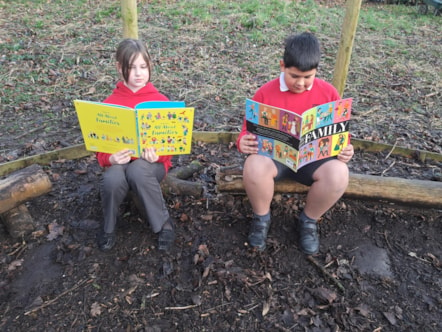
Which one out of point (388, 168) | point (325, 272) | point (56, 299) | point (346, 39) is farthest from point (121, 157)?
point (388, 168)

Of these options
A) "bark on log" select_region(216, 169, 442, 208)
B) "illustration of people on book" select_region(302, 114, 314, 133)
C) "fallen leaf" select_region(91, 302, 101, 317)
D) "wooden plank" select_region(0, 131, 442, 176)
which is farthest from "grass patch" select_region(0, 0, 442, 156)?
"fallen leaf" select_region(91, 302, 101, 317)

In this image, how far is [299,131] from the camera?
7.20 ft

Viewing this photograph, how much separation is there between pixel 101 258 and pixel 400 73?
547 centimetres

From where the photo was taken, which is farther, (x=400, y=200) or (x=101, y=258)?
(x=400, y=200)

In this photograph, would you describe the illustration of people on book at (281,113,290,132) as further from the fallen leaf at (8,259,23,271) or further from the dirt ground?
the fallen leaf at (8,259,23,271)

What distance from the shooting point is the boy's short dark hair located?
7.43 feet

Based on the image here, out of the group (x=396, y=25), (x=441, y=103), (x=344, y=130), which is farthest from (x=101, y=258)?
(x=396, y=25)

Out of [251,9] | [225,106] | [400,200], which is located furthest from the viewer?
[251,9]

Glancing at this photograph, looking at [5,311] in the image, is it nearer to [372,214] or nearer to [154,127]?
Answer: [154,127]

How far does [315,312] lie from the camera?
2.27 m

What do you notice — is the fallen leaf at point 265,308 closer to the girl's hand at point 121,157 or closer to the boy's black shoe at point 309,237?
the boy's black shoe at point 309,237

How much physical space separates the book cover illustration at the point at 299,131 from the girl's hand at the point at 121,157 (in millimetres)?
804

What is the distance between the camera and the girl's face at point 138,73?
8.18ft

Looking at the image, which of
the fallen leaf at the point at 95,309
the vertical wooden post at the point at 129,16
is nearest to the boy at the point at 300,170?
the fallen leaf at the point at 95,309
